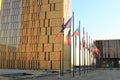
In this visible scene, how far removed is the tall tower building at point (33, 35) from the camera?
395 feet

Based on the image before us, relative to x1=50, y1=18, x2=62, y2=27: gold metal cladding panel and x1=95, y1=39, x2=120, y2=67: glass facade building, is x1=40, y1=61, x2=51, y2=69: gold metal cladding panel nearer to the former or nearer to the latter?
x1=50, y1=18, x2=62, y2=27: gold metal cladding panel

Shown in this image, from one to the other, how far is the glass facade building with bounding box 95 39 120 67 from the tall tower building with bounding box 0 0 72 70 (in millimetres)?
59579

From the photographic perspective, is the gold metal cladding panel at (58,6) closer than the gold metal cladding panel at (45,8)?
Yes

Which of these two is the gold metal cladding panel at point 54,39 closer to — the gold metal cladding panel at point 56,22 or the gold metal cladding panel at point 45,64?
the gold metal cladding panel at point 56,22

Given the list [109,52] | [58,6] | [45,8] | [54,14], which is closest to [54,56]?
[54,14]

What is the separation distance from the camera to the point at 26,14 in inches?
5177

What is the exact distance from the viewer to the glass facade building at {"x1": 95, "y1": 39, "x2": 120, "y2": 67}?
179 metres

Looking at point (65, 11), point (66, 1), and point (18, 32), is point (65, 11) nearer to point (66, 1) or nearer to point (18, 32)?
point (66, 1)

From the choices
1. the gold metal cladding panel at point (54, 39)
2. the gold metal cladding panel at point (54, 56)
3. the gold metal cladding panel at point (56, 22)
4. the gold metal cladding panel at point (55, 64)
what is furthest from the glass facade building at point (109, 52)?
the gold metal cladding panel at point (55, 64)

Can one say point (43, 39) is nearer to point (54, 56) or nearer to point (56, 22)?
point (56, 22)

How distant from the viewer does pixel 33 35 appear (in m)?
127

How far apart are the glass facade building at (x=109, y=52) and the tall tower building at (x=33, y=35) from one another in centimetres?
Answer: 5958

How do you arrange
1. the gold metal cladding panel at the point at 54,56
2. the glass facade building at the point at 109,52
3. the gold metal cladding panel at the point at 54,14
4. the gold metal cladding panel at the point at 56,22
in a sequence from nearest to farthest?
the gold metal cladding panel at the point at 54,56 < the gold metal cladding panel at the point at 56,22 < the gold metal cladding panel at the point at 54,14 < the glass facade building at the point at 109,52

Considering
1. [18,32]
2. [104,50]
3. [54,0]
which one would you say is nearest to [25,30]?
[18,32]
